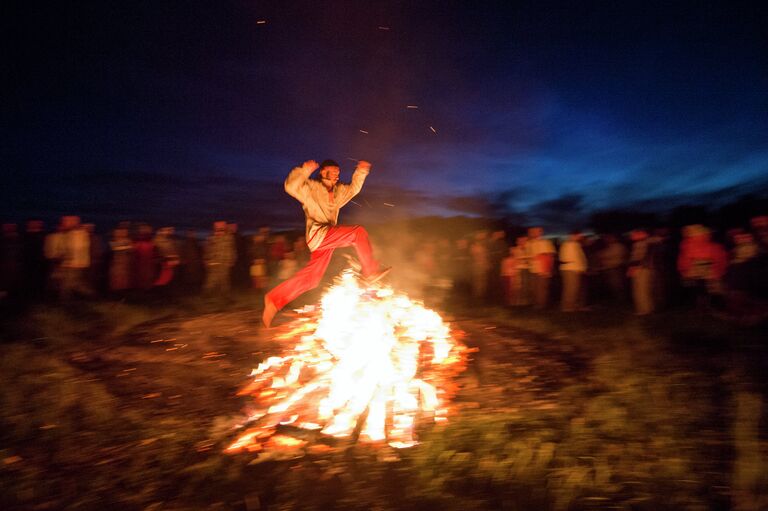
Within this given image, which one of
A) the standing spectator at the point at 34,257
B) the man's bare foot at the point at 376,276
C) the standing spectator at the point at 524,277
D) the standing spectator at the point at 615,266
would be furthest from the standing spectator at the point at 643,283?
the standing spectator at the point at 34,257

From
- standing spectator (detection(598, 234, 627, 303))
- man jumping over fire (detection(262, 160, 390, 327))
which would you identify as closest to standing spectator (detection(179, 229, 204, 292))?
man jumping over fire (detection(262, 160, 390, 327))

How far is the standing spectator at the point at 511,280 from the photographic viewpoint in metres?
10.9

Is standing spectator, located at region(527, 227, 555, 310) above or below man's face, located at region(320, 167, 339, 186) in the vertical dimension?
below

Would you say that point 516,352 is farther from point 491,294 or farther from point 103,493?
point 491,294

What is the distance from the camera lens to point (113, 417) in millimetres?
4141

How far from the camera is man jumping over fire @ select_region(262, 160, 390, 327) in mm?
6262

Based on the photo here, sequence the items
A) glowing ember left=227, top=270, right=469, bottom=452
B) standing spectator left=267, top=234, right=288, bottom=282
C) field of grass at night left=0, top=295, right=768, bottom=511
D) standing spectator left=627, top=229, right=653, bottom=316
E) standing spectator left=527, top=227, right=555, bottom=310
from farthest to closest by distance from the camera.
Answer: standing spectator left=267, top=234, right=288, bottom=282, standing spectator left=527, top=227, right=555, bottom=310, standing spectator left=627, top=229, right=653, bottom=316, glowing ember left=227, top=270, right=469, bottom=452, field of grass at night left=0, top=295, right=768, bottom=511

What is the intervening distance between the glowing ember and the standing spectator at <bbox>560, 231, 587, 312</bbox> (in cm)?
414

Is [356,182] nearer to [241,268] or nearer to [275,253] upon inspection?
[275,253]

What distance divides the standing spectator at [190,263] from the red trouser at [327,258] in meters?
6.45

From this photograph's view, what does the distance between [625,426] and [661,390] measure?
0.86m

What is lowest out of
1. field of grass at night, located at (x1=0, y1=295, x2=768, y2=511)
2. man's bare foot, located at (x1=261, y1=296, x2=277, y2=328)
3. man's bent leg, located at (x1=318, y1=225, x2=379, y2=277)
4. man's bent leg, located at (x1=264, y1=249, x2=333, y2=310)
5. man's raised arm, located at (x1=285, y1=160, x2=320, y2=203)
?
field of grass at night, located at (x1=0, y1=295, x2=768, y2=511)

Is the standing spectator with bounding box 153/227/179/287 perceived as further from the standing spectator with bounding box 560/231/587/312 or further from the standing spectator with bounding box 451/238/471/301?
the standing spectator with bounding box 560/231/587/312

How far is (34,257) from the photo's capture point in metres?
11.4
